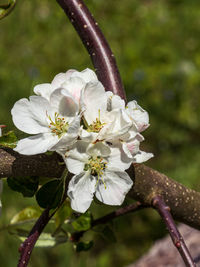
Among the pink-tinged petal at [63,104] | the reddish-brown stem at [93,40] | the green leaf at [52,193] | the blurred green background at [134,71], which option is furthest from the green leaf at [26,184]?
the blurred green background at [134,71]

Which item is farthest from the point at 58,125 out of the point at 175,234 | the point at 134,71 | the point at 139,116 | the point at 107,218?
the point at 134,71

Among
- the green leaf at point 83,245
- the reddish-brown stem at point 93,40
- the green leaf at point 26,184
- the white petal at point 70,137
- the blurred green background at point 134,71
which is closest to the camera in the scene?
the white petal at point 70,137

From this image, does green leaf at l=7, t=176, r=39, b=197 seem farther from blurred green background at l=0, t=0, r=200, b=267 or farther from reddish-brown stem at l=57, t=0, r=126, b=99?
blurred green background at l=0, t=0, r=200, b=267

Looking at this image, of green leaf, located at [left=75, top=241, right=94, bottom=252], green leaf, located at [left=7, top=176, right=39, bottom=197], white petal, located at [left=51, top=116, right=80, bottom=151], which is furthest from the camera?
green leaf, located at [left=75, top=241, right=94, bottom=252]

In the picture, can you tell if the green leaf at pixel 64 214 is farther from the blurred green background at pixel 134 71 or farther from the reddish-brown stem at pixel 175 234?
the blurred green background at pixel 134 71

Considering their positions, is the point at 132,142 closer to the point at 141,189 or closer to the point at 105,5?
the point at 141,189

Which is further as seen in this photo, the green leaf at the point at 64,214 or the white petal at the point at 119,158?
the green leaf at the point at 64,214

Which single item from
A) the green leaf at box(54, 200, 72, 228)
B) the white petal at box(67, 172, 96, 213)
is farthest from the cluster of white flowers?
the green leaf at box(54, 200, 72, 228)
